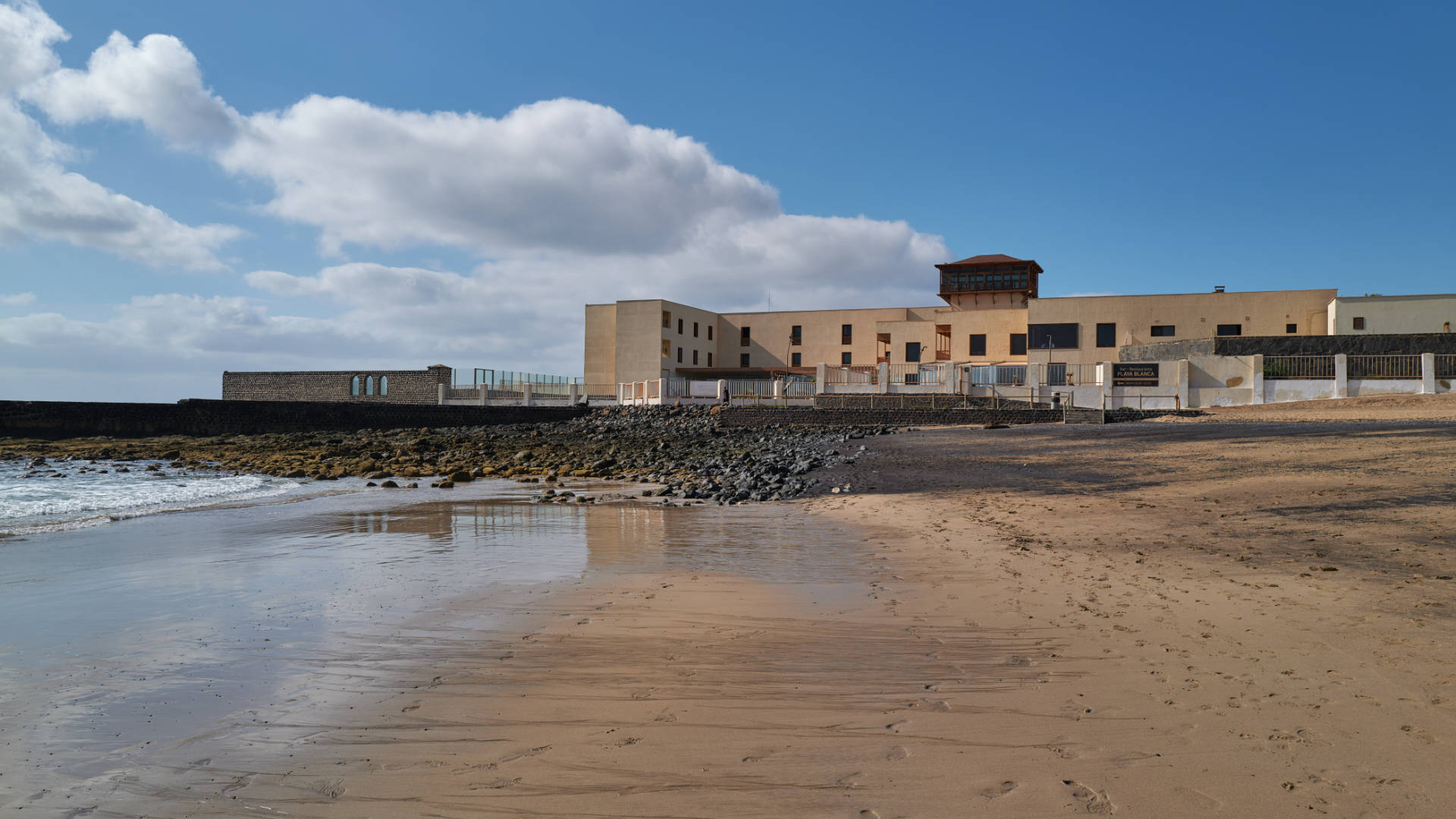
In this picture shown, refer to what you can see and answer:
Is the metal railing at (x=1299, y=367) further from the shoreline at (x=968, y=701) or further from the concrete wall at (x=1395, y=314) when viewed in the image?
the shoreline at (x=968, y=701)

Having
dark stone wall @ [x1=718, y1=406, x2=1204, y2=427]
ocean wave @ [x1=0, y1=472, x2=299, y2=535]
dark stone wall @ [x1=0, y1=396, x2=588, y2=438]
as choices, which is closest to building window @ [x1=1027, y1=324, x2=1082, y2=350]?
dark stone wall @ [x1=718, y1=406, x2=1204, y2=427]

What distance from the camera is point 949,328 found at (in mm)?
52031

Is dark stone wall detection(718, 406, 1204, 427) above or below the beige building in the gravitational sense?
below

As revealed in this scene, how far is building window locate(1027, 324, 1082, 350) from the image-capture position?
153ft

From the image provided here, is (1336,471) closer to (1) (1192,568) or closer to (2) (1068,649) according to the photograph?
(1) (1192,568)

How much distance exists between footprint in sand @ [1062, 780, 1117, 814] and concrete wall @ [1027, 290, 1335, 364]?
45.7m

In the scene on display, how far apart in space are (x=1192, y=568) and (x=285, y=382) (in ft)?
188

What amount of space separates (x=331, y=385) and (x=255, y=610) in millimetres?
51243

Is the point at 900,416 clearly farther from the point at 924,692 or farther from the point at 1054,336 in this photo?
the point at 924,692

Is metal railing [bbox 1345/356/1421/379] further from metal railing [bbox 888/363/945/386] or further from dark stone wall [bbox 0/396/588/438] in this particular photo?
dark stone wall [bbox 0/396/588/438]

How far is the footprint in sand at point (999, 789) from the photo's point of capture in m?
2.95

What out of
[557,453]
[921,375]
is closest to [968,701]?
[557,453]

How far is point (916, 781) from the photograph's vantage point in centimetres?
305

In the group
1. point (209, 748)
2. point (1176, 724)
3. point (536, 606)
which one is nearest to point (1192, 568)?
point (1176, 724)
